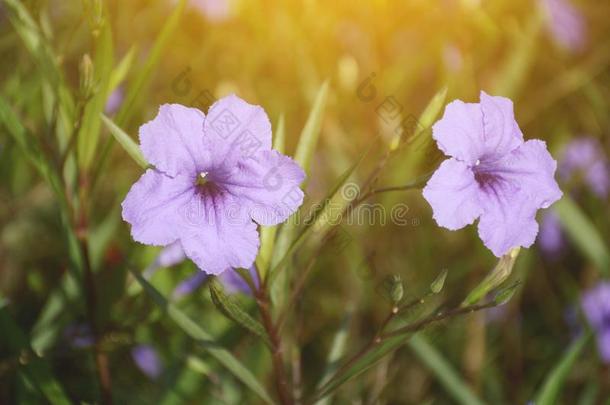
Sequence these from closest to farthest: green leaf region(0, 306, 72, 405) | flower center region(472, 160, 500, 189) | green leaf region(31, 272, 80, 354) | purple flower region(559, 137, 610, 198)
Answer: flower center region(472, 160, 500, 189), green leaf region(0, 306, 72, 405), green leaf region(31, 272, 80, 354), purple flower region(559, 137, 610, 198)

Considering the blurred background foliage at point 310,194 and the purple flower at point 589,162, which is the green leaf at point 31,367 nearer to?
the blurred background foliage at point 310,194

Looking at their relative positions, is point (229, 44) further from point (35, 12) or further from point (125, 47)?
point (35, 12)

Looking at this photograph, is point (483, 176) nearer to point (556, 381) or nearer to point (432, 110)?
point (432, 110)

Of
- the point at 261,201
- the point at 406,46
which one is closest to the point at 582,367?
the point at 261,201

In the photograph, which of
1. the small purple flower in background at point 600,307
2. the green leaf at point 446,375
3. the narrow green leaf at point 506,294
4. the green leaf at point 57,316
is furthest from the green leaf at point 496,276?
the small purple flower in background at point 600,307

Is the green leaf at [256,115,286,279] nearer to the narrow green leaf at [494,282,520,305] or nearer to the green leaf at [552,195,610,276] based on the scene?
the narrow green leaf at [494,282,520,305]

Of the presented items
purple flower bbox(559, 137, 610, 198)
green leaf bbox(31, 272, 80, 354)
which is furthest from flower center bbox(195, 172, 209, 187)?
purple flower bbox(559, 137, 610, 198)
